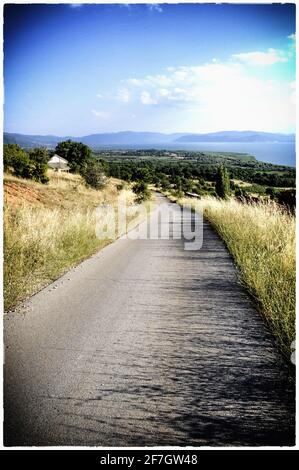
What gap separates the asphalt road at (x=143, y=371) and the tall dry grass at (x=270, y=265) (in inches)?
7.4

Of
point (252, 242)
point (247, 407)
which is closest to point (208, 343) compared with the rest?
point (247, 407)

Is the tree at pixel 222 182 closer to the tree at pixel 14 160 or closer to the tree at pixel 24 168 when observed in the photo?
the tree at pixel 24 168

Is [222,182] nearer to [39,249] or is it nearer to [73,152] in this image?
[73,152]

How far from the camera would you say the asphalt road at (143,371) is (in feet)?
8.34

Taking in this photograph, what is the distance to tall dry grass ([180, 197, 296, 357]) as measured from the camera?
3.90 meters

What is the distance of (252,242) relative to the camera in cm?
796

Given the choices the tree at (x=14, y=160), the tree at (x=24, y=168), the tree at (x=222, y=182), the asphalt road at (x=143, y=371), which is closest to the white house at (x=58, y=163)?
the tree at (x=24, y=168)

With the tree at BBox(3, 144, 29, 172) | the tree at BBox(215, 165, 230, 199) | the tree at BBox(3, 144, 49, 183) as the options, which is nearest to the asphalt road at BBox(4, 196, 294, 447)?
the tree at BBox(215, 165, 230, 199)

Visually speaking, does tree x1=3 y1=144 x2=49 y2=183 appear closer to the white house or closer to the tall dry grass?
the white house

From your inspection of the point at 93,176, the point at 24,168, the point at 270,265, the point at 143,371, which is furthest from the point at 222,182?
the point at 143,371

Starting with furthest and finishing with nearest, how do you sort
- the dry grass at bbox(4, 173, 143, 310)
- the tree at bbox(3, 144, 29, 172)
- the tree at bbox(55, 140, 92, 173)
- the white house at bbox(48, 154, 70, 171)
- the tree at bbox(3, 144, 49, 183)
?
1. the tree at bbox(55, 140, 92, 173)
2. the white house at bbox(48, 154, 70, 171)
3. the tree at bbox(3, 144, 49, 183)
4. the tree at bbox(3, 144, 29, 172)
5. the dry grass at bbox(4, 173, 143, 310)

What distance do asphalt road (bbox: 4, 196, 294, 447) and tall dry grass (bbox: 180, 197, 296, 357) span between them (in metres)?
0.19
